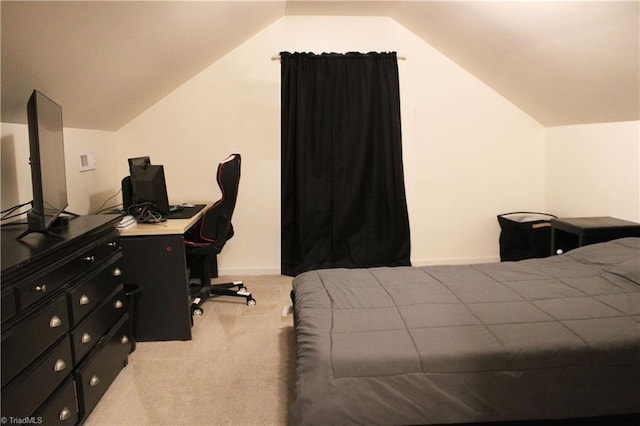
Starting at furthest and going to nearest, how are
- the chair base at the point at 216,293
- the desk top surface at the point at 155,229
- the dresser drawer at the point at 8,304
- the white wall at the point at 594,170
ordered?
1. the chair base at the point at 216,293
2. the white wall at the point at 594,170
3. the desk top surface at the point at 155,229
4. the dresser drawer at the point at 8,304

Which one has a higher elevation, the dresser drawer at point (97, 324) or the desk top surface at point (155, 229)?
the desk top surface at point (155, 229)

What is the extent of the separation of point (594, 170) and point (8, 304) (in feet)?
12.8

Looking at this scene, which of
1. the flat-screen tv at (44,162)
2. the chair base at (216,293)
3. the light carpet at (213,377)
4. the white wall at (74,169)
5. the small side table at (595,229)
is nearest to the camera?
the flat-screen tv at (44,162)

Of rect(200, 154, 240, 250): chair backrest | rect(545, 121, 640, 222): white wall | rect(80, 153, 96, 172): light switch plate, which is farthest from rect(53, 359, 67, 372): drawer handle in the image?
rect(545, 121, 640, 222): white wall

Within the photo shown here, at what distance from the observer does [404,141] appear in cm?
423

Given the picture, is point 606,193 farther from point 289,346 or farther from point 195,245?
point 195,245

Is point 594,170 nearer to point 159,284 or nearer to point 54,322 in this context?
point 159,284

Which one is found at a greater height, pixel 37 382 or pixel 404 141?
pixel 404 141

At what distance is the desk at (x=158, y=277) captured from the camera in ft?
9.14

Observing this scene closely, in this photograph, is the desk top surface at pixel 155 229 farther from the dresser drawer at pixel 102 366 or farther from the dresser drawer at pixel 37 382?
the dresser drawer at pixel 37 382

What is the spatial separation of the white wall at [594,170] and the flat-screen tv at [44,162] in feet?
11.8

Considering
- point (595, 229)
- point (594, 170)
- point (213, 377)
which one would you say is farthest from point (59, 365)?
point (594, 170)

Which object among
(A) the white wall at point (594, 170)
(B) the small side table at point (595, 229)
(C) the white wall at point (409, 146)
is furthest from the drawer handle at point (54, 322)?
(A) the white wall at point (594, 170)

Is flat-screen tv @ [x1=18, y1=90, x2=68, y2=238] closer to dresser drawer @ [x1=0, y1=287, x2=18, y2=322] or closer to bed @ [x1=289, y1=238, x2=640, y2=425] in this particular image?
dresser drawer @ [x1=0, y1=287, x2=18, y2=322]
